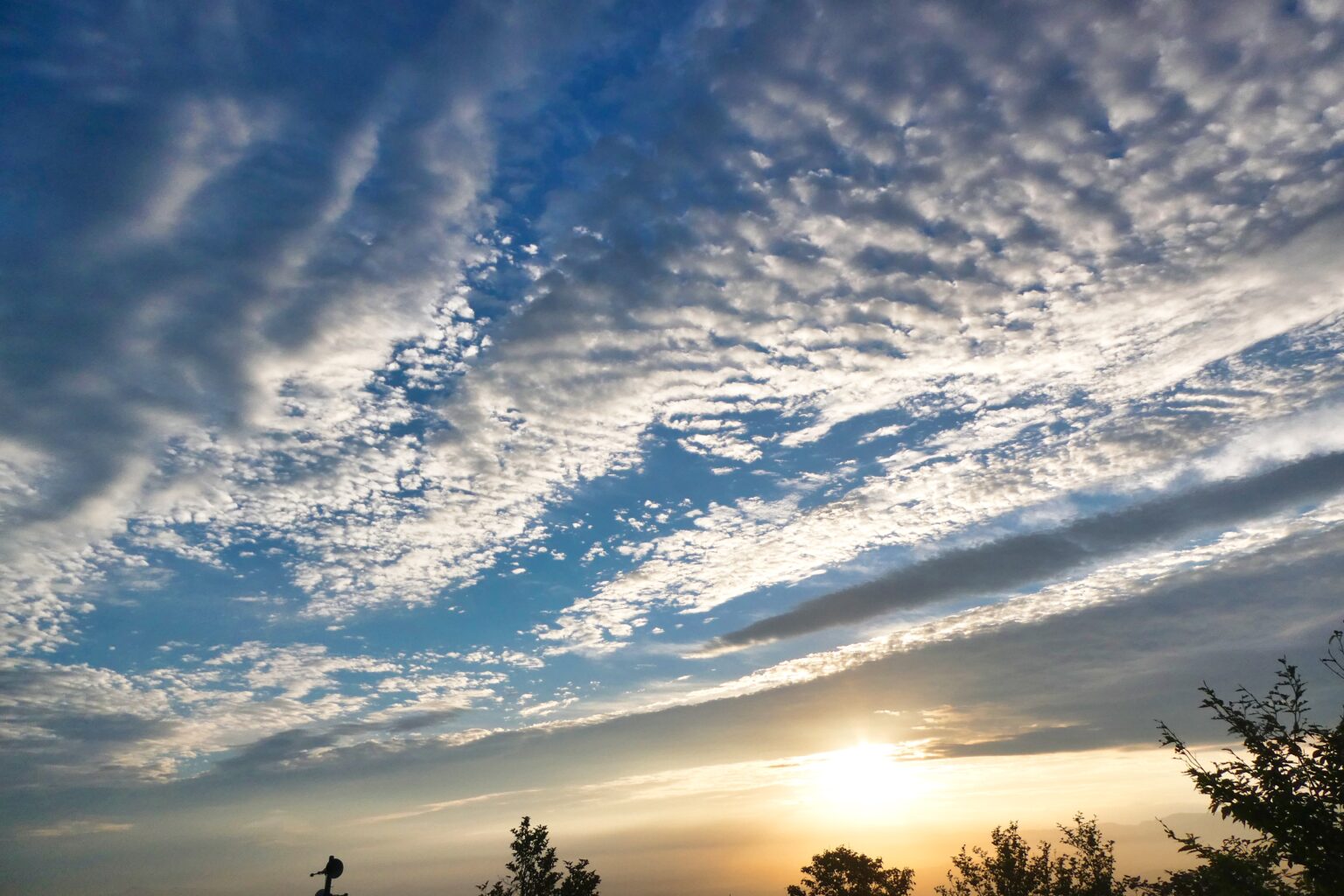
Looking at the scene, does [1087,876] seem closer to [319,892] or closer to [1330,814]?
[1330,814]

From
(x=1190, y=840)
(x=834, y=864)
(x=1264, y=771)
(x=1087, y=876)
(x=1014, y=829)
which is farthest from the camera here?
(x=834, y=864)

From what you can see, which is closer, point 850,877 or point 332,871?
point 332,871

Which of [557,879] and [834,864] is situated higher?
[557,879]

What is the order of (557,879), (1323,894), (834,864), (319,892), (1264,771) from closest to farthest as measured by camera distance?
(1323,894) < (1264,771) < (319,892) < (557,879) < (834,864)

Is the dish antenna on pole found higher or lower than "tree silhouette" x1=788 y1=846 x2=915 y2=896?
higher

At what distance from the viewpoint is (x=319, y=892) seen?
744 inches

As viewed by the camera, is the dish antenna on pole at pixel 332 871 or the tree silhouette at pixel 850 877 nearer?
the dish antenna on pole at pixel 332 871

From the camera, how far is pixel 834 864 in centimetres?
7800

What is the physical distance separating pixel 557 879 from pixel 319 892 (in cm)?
3789

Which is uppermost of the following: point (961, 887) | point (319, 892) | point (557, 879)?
point (319, 892)

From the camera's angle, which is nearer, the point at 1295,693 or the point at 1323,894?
the point at 1323,894

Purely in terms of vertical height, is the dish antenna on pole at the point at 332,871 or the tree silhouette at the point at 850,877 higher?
the dish antenna on pole at the point at 332,871

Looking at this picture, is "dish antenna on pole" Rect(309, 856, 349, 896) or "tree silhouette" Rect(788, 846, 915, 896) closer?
"dish antenna on pole" Rect(309, 856, 349, 896)

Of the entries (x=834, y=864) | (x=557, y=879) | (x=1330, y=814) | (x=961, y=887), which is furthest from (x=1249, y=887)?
(x=834, y=864)
